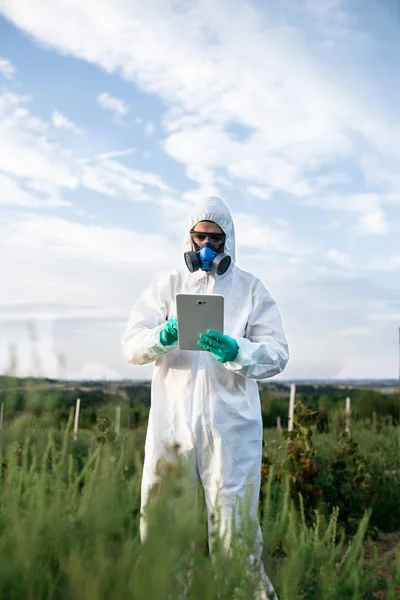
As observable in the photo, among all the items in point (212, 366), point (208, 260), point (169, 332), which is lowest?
point (212, 366)

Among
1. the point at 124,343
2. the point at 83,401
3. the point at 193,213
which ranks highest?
the point at 193,213

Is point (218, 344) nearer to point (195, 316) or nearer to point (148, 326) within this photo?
point (195, 316)

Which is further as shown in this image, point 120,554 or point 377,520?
point 377,520

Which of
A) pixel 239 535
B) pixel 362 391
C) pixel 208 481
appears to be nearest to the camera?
pixel 239 535

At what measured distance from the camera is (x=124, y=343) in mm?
3361

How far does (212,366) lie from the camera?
321 centimetres

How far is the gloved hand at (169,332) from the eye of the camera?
10.1ft

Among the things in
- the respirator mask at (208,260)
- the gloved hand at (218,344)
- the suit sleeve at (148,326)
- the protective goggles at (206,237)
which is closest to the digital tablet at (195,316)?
the gloved hand at (218,344)

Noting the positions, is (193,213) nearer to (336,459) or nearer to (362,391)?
(336,459)

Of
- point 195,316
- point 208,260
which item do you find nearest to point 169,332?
point 195,316

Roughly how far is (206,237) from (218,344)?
63 cm

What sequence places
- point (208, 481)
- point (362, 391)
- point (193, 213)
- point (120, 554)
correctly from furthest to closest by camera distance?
point (362, 391) → point (193, 213) → point (208, 481) → point (120, 554)

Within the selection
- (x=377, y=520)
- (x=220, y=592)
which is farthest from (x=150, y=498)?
(x=377, y=520)

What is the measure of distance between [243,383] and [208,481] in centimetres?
47
